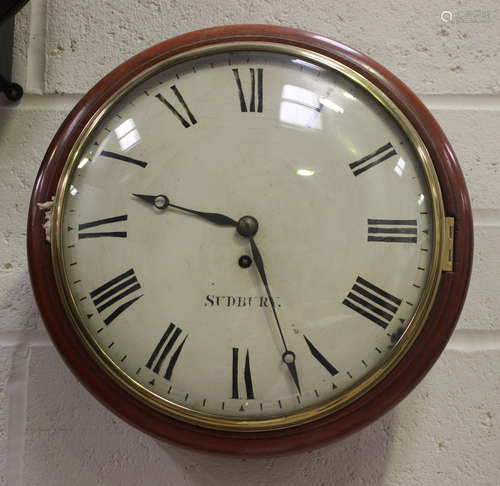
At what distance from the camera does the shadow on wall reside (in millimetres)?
556

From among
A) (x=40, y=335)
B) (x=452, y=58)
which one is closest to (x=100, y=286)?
(x=40, y=335)

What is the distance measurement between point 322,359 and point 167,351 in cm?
15

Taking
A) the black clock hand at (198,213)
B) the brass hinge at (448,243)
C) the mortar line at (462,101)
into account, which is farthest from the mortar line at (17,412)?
the mortar line at (462,101)

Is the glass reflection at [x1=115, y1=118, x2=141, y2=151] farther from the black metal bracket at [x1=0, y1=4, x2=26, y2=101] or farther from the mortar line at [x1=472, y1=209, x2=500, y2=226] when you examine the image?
the mortar line at [x1=472, y1=209, x2=500, y2=226]

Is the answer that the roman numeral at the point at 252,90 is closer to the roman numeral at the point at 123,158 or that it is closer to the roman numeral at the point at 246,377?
the roman numeral at the point at 123,158

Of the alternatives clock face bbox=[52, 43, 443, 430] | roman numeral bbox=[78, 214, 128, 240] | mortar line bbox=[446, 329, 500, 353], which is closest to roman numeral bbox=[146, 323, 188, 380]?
clock face bbox=[52, 43, 443, 430]

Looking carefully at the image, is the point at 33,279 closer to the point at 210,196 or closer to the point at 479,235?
the point at 210,196

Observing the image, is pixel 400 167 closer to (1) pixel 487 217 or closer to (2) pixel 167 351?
(1) pixel 487 217

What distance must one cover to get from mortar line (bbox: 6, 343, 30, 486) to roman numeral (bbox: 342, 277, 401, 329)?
41 cm

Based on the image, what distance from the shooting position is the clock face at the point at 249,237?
1.54 feet

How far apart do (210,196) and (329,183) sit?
0.12 meters

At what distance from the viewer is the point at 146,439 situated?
1.87 ft

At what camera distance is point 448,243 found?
0.48 metres

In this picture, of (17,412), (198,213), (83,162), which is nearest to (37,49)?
(83,162)
